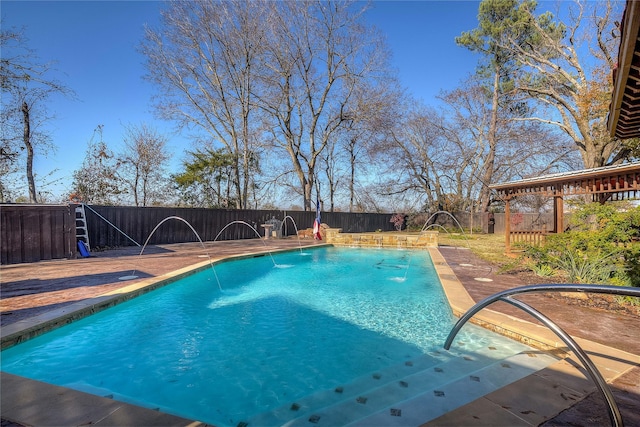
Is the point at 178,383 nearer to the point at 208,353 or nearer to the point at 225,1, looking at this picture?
the point at 208,353

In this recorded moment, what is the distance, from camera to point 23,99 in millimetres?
12117

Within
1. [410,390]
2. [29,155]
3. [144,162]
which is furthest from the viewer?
[144,162]

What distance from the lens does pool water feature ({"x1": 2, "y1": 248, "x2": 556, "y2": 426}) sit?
258cm

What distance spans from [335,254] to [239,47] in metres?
13.7

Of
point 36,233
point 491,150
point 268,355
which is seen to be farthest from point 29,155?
point 491,150

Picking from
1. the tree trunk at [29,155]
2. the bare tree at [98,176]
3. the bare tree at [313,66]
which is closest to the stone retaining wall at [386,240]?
the bare tree at [313,66]

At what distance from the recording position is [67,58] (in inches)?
440

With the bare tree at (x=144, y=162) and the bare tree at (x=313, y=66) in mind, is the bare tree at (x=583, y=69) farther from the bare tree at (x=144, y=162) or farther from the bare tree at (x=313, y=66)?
the bare tree at (x=144, y=162)

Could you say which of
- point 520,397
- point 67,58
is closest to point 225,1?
point 67,58

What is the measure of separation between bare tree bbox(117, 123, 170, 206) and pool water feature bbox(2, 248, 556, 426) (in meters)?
13.7

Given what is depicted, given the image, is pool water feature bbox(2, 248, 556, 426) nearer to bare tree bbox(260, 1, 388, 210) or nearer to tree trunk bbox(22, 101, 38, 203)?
tree trunk bbox(22, 101, 38, 203)

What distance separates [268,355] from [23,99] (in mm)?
14820

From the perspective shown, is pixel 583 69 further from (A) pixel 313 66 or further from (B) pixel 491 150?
(A) pixel 313 66

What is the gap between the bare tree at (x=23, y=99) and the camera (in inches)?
408
